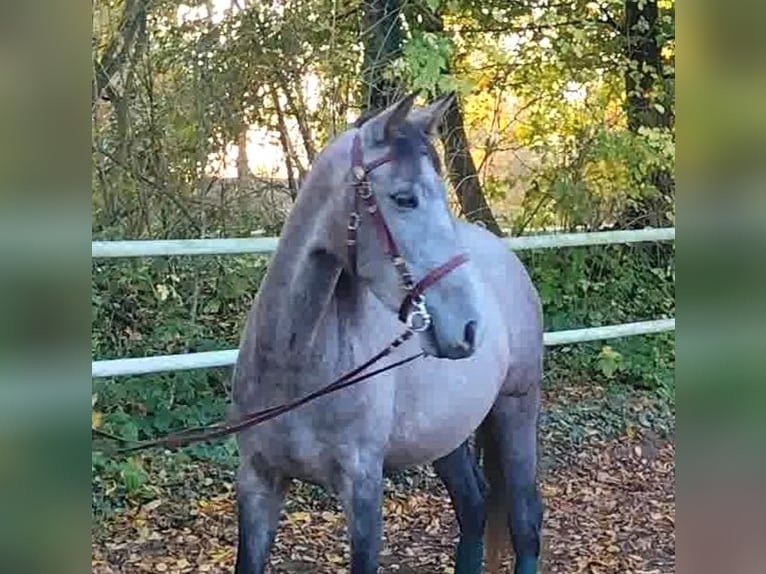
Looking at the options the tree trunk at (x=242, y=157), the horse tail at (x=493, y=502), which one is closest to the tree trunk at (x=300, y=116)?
the tree trunk at (x=242, y=157)

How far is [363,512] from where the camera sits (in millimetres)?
2006

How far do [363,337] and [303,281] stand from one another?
0.69 feet

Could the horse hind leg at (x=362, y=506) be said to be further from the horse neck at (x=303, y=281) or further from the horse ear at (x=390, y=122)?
the horse ear at (x=390, y=122)

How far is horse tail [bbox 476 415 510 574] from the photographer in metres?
2.68

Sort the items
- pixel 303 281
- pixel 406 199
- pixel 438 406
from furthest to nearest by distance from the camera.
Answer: pixel 438 406 → pixel 303 281 → pixel 406 199

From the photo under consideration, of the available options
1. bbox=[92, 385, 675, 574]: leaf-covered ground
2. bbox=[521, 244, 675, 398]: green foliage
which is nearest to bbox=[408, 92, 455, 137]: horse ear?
bbox=[92, 385, 675, 574]: leaf-covered ground

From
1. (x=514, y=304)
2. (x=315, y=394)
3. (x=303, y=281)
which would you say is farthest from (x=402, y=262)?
(x=514, y=304)

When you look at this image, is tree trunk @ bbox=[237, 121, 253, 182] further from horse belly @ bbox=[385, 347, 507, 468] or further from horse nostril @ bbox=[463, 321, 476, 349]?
horse nostril @ bbox=[463, 321, 476, 349]

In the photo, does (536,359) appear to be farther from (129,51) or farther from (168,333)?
(129,51)

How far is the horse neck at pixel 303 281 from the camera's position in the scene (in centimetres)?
191

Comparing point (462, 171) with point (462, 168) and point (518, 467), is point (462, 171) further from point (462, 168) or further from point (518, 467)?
point (518, 467)

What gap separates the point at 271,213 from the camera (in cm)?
349
